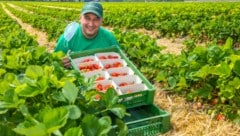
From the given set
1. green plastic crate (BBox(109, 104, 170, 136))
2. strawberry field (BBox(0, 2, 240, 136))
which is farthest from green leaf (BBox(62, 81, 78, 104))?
green plastic crate (BBox(109, 104, 170, 136))

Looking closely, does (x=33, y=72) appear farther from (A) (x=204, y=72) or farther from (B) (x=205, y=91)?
(B) (x=205, y=91)

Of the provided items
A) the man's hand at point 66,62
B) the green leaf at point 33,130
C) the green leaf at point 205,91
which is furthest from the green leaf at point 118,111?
the man's hand at point 66,62

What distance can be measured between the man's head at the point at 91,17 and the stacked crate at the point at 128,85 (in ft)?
1.17

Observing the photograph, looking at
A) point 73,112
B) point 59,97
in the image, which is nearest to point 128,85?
point 59,97

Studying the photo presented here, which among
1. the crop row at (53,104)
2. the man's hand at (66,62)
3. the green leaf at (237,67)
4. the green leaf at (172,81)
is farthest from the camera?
the green leaf at (172,81)

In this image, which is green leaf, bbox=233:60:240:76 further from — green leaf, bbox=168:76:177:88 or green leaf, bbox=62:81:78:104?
green leaf, bbox=62:81:78:104

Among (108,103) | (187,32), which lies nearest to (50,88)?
(108,103)

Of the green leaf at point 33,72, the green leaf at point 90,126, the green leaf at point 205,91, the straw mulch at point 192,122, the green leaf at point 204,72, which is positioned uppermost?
the green leaf at point 33,72

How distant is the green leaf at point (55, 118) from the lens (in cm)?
170

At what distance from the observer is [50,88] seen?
2414mm

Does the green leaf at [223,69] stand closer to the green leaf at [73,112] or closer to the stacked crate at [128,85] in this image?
the stacked crate at [128,85]

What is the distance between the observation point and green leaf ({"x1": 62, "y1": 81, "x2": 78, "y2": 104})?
2133mm

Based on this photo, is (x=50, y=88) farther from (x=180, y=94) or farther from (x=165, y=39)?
(x=165, y=39)

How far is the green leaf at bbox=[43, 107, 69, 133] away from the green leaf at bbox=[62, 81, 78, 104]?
371 millimetres
